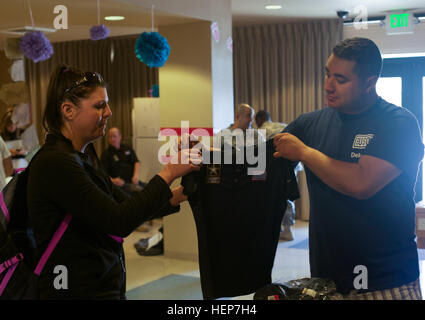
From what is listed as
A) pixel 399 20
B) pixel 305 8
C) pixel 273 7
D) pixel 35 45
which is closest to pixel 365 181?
pixel 35 45

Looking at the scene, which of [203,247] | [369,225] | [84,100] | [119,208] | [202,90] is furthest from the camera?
[202,90]

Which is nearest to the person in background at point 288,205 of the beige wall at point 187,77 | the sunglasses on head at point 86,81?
the beige wall at point 187,77

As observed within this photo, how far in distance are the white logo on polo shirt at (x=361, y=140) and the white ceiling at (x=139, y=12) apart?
299 cm

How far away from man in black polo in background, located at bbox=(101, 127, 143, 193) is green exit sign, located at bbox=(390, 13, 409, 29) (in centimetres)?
389

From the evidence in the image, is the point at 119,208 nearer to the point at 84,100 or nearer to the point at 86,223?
the point at 86,223

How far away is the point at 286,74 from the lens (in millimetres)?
8281

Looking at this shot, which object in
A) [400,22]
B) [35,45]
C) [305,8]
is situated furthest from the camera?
[400,22]

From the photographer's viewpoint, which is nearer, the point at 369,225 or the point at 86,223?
the point at 86,223

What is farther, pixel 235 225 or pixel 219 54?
pixel 219 54

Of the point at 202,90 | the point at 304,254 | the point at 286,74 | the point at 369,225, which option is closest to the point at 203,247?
the point at 369,225

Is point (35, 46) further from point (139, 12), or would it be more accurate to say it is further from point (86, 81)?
point (86, 81)

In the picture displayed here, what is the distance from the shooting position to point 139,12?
16.0ft

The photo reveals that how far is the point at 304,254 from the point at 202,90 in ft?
7.29

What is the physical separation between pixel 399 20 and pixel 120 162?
13.8 feet
